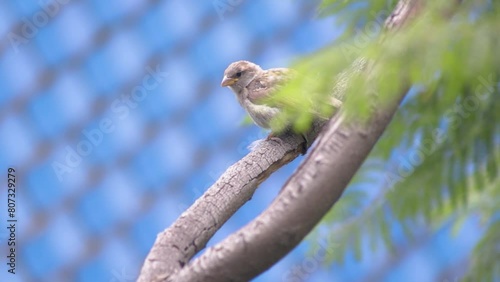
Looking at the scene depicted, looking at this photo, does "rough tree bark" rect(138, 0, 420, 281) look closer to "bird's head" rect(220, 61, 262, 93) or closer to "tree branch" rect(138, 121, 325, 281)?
"tree branch" rect(138, 121, 325, 281)

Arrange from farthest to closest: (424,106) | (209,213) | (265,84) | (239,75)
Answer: (239,75), (265,84), (424,106), (209,213)

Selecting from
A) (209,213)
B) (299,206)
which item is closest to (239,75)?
(209,213)

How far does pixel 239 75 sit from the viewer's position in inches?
172

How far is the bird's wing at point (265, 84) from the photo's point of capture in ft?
13.1

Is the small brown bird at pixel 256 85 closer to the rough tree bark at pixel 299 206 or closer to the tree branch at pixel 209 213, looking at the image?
the tree branch at pixel 209 213

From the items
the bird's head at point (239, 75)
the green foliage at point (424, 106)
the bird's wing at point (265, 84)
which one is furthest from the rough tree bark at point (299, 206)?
the bird's head at point (239, 75)

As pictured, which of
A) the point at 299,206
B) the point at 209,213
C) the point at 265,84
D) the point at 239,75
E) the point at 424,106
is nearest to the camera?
the point at 299,206

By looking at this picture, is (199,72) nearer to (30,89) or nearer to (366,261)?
(30,89)

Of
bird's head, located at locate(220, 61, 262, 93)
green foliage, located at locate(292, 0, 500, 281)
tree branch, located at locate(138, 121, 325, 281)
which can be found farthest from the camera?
A: bird's head, located at locate(220, 61, 262, 93)

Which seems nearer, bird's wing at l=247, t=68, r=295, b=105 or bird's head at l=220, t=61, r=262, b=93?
bird's wing at l=247, t=68, r=295, b=105

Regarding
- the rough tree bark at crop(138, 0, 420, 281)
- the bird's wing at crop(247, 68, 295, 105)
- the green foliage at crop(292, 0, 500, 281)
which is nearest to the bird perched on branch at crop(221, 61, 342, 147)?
the bird's wing at crop(247, 68, 295, 105)

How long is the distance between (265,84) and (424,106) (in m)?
1.11

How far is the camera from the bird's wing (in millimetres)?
3984

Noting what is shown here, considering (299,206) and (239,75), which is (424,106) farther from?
(239,75)
